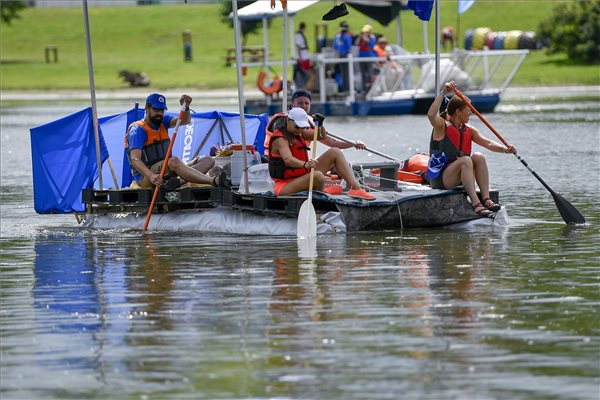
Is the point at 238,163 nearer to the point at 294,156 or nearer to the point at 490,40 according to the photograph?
the point at 294,156

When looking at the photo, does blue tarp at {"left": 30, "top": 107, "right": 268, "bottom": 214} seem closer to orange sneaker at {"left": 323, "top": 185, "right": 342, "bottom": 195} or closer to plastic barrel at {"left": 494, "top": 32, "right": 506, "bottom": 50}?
orange sneaker at {"left": 323, "top": 185, "right": 342, "bottom": 195}

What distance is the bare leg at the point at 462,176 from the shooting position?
14.9 m

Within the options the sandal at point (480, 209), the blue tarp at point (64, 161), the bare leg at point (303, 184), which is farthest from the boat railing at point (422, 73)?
the bare leg at point (303, 184)

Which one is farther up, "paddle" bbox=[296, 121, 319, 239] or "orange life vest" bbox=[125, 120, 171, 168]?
"orange life vest" bbox=[125, 120, 171, 168]

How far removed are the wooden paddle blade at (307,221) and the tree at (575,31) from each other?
44982mm

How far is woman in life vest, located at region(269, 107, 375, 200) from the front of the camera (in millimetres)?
14656

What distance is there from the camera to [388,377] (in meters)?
8.25

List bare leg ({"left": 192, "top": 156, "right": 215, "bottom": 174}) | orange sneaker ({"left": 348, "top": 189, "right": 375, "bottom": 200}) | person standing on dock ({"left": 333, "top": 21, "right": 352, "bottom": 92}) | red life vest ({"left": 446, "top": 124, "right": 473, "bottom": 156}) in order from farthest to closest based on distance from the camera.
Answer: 1. person standing on dock ({"left": 333, "top": 21, "right": 352, "bottom": 92})
2. bare leg ({"left": 192, "top": 156, "right": 215, "bottom": 174})
3. red life vest ({"left": 446, "top": 124, "right": 473, "bottom": 156})
4. orange sneaker ({"left": 348, "top": 189, "right": 375, "bottom": 200})

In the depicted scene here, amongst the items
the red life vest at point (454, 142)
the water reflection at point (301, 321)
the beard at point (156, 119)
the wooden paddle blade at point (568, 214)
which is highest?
the beard at point (156, 119)

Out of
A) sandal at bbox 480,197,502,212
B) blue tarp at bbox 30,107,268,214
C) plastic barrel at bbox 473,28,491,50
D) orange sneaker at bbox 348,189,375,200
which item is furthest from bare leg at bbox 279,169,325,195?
plastic barrel at bbox 473,28,491,50

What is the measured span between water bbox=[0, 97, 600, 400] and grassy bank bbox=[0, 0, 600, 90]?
134ft

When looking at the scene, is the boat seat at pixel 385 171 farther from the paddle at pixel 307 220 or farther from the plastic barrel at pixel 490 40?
the plastic barrel at pixel 490 40

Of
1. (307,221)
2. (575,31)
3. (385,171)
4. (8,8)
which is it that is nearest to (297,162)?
(307,221)

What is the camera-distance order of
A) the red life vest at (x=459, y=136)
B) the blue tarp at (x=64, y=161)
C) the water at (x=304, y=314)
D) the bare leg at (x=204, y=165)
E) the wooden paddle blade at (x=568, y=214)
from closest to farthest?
the water at (x=304, y=314) → the red life vest at (x=459, y=136) → the wooden paddle blade at (x=568, y=214) → the bare leg at (x=204, y=165) → the blue tarp at (x=64, y=161)
